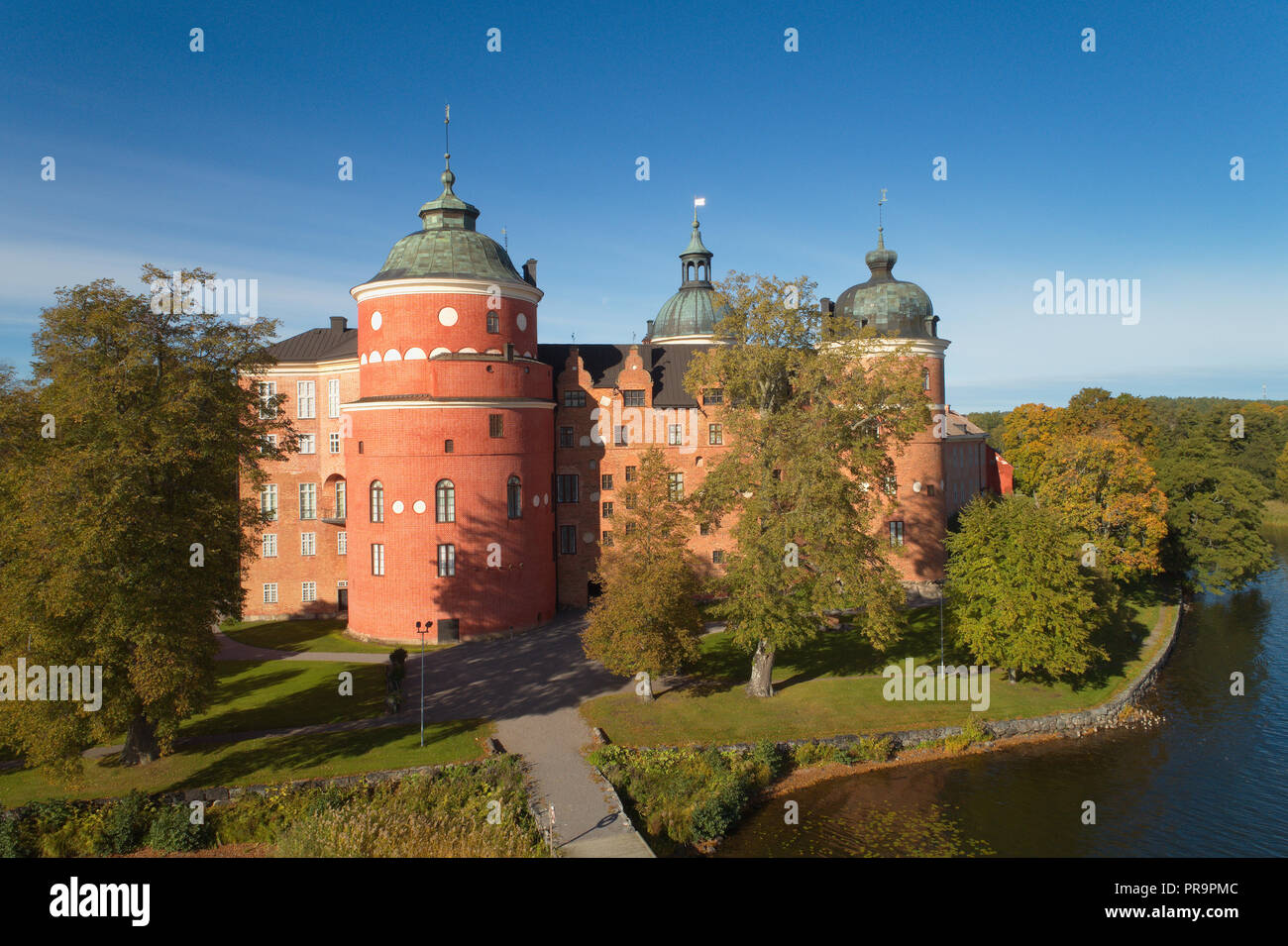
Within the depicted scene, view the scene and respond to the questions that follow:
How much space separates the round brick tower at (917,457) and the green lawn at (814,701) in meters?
9.88

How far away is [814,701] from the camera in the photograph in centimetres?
3125

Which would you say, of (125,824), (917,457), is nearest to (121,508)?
(125,824)

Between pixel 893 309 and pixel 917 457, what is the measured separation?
8.95 meters

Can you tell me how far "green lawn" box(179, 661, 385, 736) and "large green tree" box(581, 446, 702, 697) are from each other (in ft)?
28.6

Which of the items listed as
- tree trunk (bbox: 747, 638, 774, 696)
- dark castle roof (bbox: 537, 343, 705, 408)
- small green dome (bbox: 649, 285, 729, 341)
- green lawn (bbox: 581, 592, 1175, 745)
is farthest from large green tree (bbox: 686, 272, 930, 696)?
small green dome (bbox: 649, 285, 729, 341)

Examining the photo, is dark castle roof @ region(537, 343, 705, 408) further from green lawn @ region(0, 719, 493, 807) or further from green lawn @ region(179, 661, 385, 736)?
green lawn @ region(0, 719, 493, 807)

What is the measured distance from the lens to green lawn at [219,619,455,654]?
125 feet

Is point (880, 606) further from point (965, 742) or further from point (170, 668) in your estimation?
point (170, 668)
